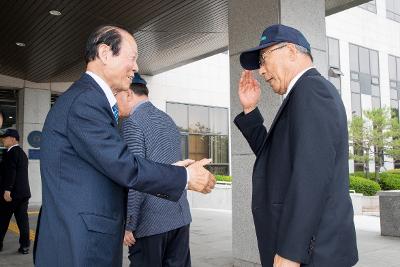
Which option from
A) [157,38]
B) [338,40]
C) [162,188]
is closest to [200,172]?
[162,188]

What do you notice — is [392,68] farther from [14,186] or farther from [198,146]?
[14,186]

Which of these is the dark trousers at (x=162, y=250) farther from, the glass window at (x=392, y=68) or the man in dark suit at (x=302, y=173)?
the glass window at (x=392, y=68)

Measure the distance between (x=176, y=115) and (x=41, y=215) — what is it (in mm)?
17465

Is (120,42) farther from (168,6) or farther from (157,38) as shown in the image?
(157,38)

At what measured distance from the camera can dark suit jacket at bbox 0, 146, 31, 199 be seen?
7.26 m

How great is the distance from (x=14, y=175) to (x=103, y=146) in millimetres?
6019

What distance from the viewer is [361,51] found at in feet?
105

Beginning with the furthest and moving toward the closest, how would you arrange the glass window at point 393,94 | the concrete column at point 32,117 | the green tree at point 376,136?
the glass window at point 393,94
the green tree at point 376,136
the concrete column at point 32,117

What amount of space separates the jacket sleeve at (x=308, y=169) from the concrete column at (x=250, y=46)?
3553 millimetres

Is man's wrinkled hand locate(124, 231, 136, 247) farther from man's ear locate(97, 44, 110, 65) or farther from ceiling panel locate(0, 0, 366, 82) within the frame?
ceiling panel locate(0, 0, 366, 82)

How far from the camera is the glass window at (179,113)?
19.4 m

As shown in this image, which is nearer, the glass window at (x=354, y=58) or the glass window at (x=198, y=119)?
the glass window at (x=198, y=119)

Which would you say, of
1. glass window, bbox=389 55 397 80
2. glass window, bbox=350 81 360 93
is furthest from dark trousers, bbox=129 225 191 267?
glass window, bbox=389 55 397 80

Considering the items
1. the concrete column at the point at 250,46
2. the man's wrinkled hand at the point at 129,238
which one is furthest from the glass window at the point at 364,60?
the man's wrinkled hand at the point at 129,238
